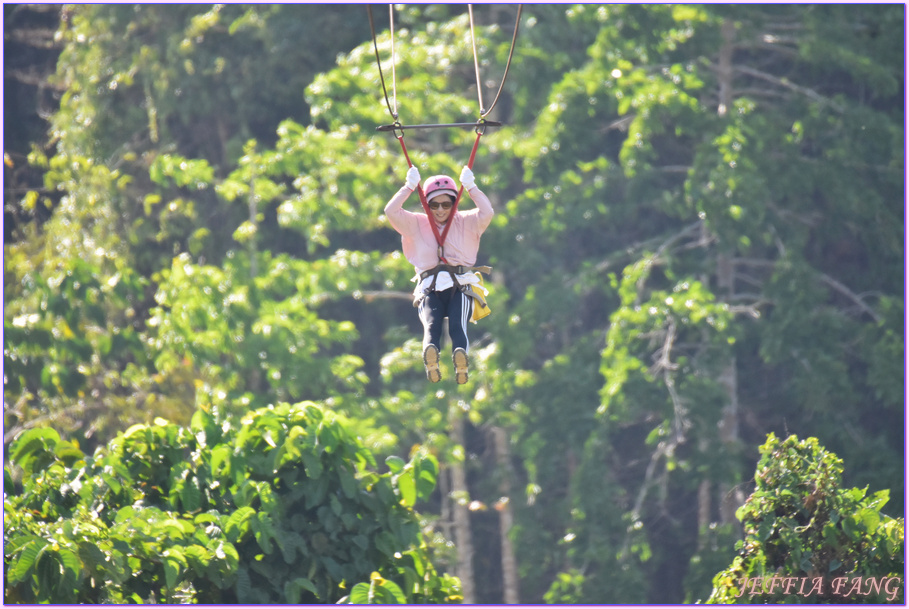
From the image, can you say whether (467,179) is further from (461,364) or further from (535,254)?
(535,254)

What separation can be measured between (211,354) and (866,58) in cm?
762

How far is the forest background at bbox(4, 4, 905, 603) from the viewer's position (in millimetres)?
14688

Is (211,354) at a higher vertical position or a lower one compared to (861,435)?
higher

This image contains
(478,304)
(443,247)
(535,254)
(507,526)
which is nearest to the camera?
(443,247)

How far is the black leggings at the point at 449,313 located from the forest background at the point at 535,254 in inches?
246

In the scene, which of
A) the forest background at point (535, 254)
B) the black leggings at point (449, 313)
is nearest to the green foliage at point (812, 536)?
the black leggings at point (449, 313)

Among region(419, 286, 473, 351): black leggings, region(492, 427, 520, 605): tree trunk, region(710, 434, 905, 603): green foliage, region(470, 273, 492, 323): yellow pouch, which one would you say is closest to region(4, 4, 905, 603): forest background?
region(492, 427, 520, 605): tree trunk

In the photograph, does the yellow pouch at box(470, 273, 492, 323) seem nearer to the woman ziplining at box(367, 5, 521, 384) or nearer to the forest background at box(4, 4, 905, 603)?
the woman ziplining at box(367, 5, 521, 384)

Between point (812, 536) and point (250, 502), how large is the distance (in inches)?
154

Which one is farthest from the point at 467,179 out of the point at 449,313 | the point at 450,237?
the point at 449,313

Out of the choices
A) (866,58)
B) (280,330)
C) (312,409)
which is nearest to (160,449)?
(312,409)

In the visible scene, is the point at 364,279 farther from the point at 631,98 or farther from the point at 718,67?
the point at 718,67

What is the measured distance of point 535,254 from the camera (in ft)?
53.1

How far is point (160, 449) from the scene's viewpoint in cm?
1018
